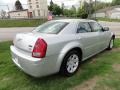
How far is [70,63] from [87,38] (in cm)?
101

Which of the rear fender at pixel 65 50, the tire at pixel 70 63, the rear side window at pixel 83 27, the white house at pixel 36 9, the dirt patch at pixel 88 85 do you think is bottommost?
the dirt patch at pixel 88 85

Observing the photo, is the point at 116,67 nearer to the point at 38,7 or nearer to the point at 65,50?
the point at 65,50

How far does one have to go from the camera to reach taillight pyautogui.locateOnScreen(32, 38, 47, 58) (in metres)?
3.52

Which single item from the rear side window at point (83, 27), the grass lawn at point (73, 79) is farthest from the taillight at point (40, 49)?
the rear side window at point (83, 27)

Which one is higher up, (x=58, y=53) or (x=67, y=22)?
(x=67, y=22)

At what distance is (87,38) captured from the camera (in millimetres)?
4828

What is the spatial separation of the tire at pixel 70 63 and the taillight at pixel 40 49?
0.73 metres

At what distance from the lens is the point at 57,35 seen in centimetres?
402

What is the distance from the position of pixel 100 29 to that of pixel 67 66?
7.81 feet

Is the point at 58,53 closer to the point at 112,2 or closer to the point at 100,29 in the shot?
the point at 100,29

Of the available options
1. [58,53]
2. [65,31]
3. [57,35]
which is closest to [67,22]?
[65,31]

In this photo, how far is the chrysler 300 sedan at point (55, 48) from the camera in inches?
140

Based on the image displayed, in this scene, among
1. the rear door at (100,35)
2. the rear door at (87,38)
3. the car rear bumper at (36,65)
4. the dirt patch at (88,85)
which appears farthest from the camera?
the rear door at (100,35)

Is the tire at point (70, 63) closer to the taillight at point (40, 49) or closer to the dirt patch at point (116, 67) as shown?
the taillight at point (40, 49)
